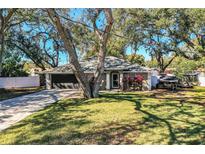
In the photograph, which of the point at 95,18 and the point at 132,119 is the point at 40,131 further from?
the point at 95,18

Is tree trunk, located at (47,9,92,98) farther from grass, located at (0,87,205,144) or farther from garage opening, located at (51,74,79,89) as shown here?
garage opening, located at (51,74,79,89)

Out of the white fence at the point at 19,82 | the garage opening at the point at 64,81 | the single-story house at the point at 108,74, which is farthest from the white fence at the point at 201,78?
the white fence at the point at 19,82

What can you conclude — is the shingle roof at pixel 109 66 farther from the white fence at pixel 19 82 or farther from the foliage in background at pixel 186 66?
the white fence at pixel 19 82

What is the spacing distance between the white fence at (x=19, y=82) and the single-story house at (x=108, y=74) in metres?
6.88

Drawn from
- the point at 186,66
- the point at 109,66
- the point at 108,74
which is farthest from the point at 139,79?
the point at 186,66

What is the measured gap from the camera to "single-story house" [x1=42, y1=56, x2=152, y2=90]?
2659 centimetres

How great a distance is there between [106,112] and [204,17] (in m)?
11.5

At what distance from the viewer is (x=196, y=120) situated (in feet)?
37.5

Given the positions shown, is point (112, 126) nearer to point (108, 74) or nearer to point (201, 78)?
point (108, 74)

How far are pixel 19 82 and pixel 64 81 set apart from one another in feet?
26.7

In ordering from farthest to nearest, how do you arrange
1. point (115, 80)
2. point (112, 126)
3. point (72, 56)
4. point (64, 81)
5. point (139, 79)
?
point (64, 81)
point (115, 80)
point (139, 79)
point (72, 56)
point (112, 126)

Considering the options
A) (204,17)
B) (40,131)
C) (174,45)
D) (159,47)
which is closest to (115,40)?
(159,47)

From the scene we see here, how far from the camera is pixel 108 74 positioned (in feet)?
89.4

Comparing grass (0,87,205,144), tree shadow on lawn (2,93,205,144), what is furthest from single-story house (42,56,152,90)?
tree shadow on lawn (2,93,205,144)
